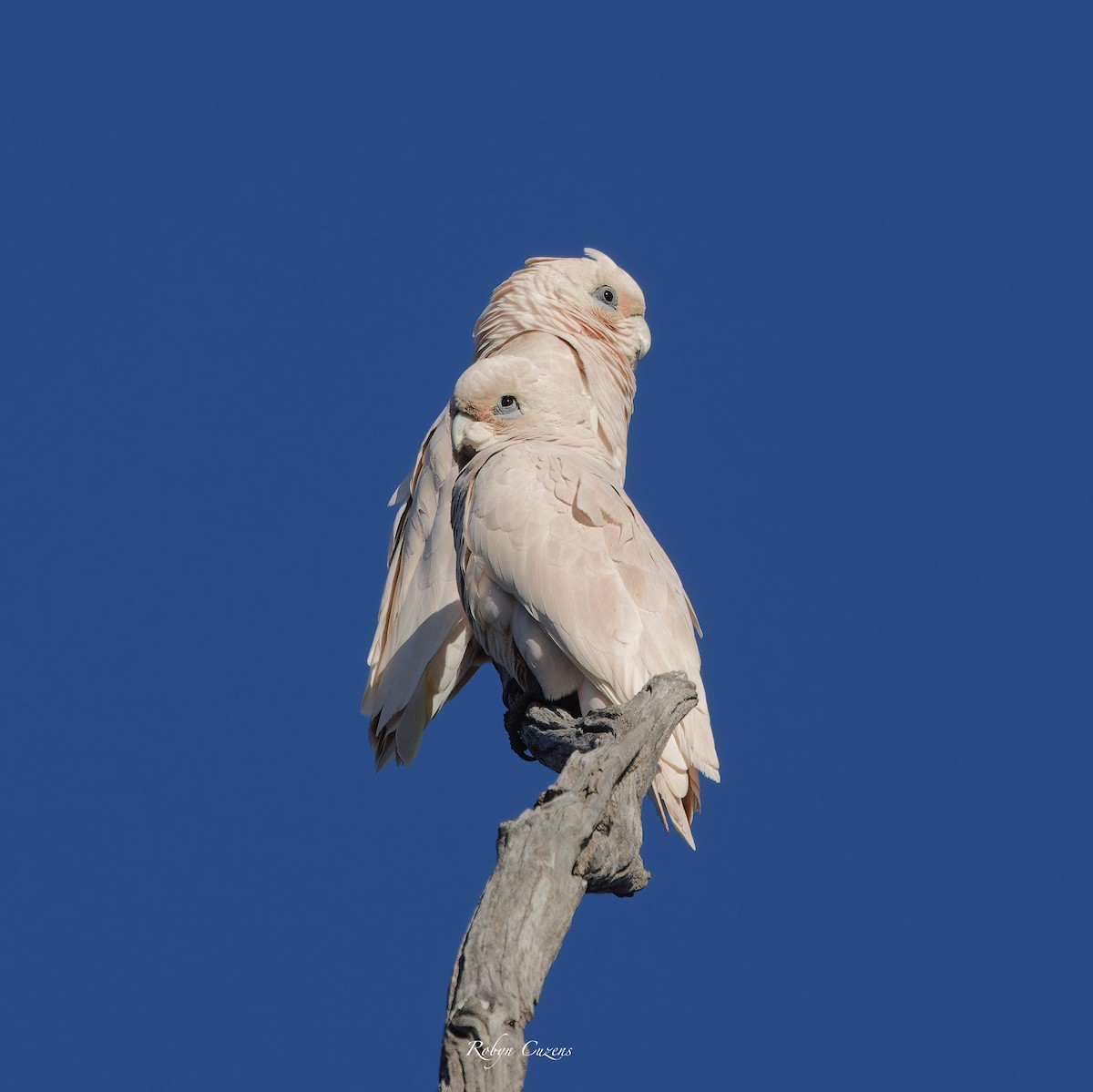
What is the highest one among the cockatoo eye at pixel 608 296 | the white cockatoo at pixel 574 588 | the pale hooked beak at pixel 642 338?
the cockatoo eye at pixel 608 296

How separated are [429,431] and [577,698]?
280 cm

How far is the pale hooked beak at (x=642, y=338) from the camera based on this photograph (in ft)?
30.8

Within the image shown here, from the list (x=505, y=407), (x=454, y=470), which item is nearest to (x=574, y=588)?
(x=505, y=407)

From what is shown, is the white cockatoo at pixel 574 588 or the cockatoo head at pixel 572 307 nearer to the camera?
the white cockatoo at pixel 574 588

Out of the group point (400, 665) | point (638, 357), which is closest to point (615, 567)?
point (400, 665)

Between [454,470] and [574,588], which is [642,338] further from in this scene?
[574,588]

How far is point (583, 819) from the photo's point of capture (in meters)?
3.90

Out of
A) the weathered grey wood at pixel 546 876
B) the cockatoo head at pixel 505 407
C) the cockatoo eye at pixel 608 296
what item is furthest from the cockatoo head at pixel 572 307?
the weathered grey wood at pixel 546 876

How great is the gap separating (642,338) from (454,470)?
215cm

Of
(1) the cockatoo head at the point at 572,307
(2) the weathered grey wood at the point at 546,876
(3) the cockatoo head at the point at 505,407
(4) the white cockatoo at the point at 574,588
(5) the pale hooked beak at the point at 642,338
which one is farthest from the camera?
(5) the pale hooked beak at the point at 642,338

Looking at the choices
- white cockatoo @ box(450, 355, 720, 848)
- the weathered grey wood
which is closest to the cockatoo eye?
white cockatoo @ box(450, 355, 720, 848)

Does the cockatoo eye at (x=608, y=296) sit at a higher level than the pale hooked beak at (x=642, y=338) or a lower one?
higher

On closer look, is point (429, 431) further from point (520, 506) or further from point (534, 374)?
point (520, 506)

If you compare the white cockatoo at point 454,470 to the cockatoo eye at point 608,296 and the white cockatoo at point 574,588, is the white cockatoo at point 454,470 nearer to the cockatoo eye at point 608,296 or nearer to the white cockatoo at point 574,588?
the cockatoo eye at point 608,296
